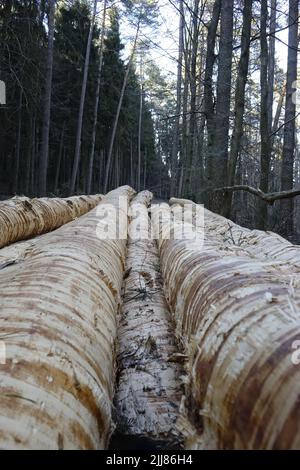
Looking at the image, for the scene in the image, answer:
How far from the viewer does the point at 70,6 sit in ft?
70.3

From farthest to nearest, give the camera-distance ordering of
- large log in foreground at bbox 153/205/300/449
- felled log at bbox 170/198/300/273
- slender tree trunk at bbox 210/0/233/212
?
slender tree trunk at bbox 210/0/233/212, felled log at bbox 170/198/300/273, large log in foreground at bbox 153/205/300/449

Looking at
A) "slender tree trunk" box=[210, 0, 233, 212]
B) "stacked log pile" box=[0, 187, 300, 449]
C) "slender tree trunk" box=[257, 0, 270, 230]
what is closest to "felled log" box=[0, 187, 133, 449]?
"stacked log pile" box=[0, 187, 300, 449]

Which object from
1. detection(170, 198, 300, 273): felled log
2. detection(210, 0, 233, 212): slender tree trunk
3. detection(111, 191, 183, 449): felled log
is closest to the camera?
detection(111, 191, 183, 449): felled log

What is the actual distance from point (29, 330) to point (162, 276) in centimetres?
178

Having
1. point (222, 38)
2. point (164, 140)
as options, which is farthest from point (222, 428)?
point (164, 140)

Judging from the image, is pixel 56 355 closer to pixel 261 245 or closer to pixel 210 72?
pixel 261 245

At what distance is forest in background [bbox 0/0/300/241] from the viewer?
311 inches

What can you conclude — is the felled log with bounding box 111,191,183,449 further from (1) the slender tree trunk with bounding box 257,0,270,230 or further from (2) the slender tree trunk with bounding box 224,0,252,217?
(1) the slender tree trunk with bounding box 257,0,270,230

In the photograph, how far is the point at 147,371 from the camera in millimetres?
1802

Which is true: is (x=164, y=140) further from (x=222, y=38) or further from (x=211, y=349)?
(x=211, y=349)

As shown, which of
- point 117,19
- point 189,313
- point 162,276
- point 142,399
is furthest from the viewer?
point 117,19

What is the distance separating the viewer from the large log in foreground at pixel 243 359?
0.97m

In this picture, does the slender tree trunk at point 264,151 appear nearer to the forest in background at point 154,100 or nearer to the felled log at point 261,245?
the forest in background at point 154,100

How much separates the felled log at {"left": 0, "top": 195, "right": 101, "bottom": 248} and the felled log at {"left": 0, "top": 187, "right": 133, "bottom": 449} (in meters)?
2.60
